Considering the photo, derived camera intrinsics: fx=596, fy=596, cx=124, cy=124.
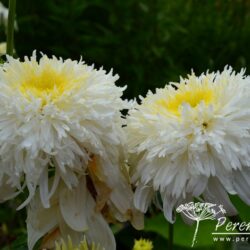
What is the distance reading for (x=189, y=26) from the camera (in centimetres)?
195

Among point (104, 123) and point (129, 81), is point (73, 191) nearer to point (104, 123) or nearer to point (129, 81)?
point (104, 123)

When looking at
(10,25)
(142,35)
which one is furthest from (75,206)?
(142,35)

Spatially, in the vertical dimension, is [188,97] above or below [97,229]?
above

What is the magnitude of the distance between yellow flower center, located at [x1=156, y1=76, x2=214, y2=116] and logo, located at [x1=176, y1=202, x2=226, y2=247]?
9 cm

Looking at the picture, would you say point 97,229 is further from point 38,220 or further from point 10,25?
point 10,25

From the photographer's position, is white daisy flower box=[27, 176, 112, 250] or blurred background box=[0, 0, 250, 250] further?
blurred background box=[0, 0, 250, 250]

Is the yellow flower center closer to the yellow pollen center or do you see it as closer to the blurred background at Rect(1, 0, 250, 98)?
the yellow pollen center

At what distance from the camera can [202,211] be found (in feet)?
1.83

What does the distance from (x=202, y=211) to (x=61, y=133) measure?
152 millimetres

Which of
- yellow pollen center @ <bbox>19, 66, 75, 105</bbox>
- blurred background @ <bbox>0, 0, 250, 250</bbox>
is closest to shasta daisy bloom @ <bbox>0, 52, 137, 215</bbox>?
yellow pollen center @ <bbox>19, 66, 75, 105</bbox>

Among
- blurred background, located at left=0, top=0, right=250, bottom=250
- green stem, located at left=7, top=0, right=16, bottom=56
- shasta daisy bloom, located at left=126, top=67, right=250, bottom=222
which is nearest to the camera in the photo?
shasta daisy bloom, located at left=126, top=67, right=250, bottom=222

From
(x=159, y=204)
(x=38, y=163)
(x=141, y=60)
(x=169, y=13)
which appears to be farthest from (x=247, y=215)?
(x=169, y=13)

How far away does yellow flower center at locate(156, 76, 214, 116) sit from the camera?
0.58 m

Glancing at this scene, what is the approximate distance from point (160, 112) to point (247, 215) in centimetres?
42
